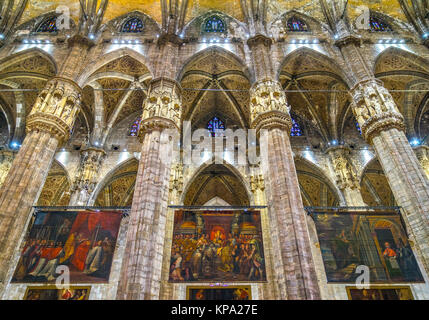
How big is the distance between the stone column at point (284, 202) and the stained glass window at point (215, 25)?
5.61 meters

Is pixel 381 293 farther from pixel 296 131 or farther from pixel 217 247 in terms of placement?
pixel 296 131

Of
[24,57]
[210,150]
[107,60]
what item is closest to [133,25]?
[107,60]

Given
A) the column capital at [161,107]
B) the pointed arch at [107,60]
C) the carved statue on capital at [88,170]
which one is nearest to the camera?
the column capital at [161,107]

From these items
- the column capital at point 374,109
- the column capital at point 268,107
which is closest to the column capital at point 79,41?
the column capital at point 268,107

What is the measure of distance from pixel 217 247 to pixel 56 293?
180 inches

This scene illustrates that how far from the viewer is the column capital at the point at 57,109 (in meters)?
10.2

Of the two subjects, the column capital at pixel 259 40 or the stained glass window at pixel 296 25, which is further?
the stained glass window at pixel 296 25

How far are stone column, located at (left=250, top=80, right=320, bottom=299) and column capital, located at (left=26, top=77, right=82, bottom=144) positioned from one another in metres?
6.90

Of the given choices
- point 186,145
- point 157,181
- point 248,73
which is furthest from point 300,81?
point 157,181

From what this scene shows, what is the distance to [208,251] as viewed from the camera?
8672 mm

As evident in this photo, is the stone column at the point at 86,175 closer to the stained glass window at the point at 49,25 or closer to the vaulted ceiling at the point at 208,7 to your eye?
the stained glass window at the point at 49,25

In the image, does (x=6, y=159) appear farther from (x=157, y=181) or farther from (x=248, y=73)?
(x=248, y=73)

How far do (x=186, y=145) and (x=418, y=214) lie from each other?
40.1 feet

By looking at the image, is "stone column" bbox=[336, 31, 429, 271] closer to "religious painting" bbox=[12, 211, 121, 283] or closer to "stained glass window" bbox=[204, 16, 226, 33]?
"stained glass window" bbox=[204, 16, 226, 33]
